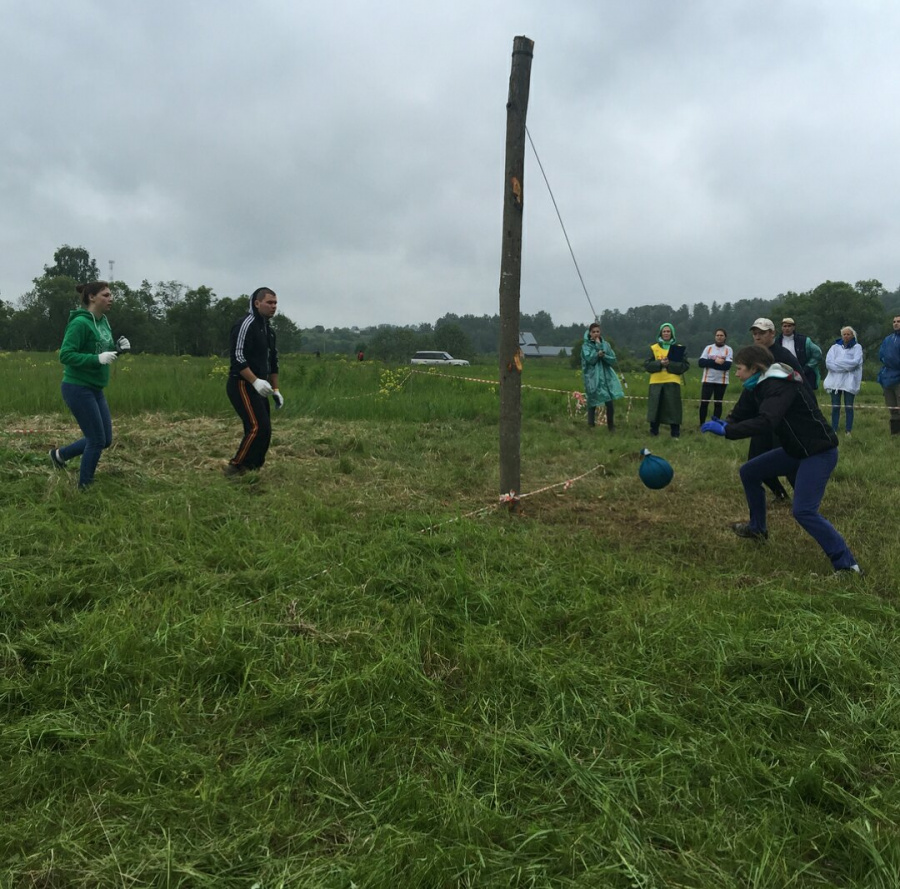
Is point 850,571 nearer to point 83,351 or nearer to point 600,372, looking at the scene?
point 83,351

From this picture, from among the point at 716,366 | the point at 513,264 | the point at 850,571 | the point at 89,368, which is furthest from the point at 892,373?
the point at 89,368

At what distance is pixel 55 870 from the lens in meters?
1.76

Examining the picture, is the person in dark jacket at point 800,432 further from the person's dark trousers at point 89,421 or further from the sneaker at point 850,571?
the person's dark trousers at point 89,421

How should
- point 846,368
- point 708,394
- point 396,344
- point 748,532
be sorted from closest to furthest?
point 748,532
point 846,368
point 708,394
point 396,344

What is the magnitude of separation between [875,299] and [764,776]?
57.5 m

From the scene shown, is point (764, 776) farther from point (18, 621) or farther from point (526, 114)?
point (526, 114)

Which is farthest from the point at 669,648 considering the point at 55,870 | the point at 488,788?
the point at 55,870

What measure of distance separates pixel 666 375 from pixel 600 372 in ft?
3.80

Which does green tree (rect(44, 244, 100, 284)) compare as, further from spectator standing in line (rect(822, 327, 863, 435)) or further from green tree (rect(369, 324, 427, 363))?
spectator standing in line (rect(822, 327, 863, 435))

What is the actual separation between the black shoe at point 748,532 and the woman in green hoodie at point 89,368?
15.9ft

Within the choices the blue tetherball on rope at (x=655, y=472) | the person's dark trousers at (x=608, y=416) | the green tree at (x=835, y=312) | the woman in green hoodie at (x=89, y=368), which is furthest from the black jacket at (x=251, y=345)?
the green tree at (x=835, y=312)

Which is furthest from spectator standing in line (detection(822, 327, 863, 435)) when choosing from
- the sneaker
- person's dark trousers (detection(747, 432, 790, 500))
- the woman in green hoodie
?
the woman in green hoodie

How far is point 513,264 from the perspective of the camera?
5094 millimetres

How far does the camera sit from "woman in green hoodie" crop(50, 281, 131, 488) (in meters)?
4.82
